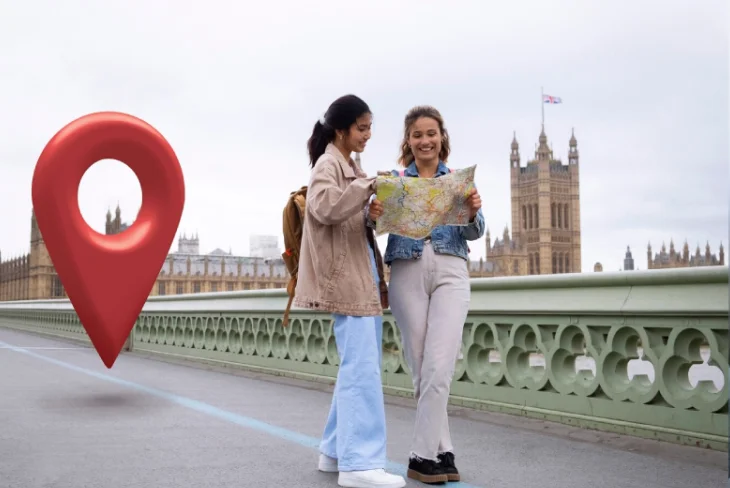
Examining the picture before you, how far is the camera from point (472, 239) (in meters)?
3.71

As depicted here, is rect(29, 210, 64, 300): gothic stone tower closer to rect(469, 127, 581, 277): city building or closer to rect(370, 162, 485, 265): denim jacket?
rect(469, 127, 581, 277): city building

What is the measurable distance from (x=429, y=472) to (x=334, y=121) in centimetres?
148

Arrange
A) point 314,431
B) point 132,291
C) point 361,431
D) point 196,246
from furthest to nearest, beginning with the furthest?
point 196,246 → point 132,291 → point 314,431 → point 361,431

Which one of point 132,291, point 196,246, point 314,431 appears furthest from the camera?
point 196,246

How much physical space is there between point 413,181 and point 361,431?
1010mm

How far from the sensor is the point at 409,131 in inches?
Result: 149

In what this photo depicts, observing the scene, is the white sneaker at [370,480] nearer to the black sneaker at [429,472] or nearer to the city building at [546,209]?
the black sneaker at [429,472]

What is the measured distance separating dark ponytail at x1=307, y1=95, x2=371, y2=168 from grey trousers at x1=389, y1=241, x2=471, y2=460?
1.94 feet

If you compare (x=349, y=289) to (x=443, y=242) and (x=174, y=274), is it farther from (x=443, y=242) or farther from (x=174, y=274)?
(x=174, y=274)

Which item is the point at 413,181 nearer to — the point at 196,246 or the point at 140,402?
the point at 140,402

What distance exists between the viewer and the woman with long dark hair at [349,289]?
3.34 meters

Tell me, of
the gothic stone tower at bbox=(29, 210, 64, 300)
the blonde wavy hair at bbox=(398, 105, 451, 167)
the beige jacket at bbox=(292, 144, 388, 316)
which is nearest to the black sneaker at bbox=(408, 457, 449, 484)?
the beige jacket at bbox=(292, 144, 388, 316)

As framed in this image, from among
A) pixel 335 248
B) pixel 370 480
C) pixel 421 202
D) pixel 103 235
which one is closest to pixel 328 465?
pixel 370 480

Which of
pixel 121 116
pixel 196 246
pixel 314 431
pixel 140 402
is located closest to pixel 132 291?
pixel 140 402
